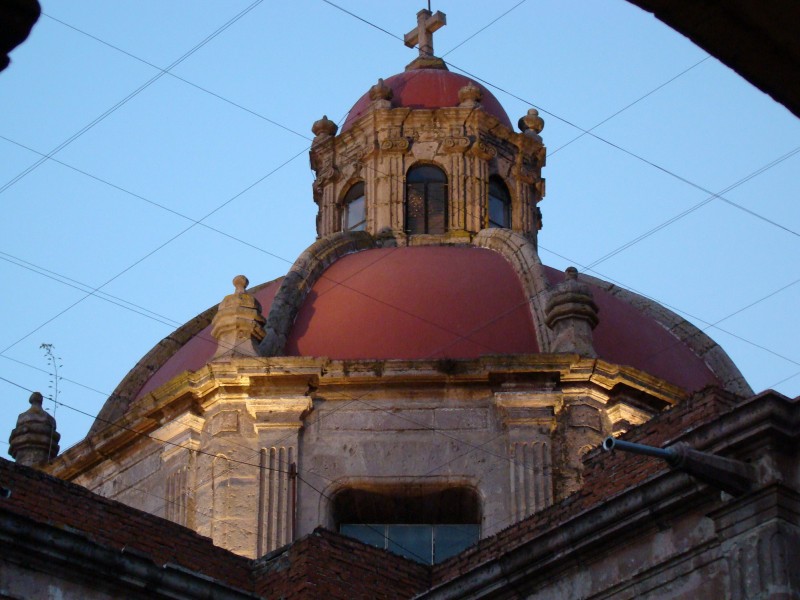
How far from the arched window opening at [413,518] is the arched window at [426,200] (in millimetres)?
6241

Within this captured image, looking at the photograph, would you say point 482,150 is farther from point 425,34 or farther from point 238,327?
point 238,327

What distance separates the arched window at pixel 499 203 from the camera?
27938 mm

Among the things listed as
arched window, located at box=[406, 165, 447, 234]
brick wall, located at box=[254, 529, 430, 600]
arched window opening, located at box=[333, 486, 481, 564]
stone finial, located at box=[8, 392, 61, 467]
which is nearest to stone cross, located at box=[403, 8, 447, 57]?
arched window, located at box=[406, 165, 447, 234]

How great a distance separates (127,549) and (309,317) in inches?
378

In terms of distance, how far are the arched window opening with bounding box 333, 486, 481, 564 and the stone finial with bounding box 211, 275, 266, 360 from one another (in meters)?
2.59

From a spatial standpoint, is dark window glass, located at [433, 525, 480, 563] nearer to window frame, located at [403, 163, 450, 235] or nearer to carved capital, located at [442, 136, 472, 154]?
window frame, located at [403, 163, 450, 235]

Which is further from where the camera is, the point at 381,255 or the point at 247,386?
the point at 381,255

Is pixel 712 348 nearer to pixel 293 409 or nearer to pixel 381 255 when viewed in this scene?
pixel 381 255

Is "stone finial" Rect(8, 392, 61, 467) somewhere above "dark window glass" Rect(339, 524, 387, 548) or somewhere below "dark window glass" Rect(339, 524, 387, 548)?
above

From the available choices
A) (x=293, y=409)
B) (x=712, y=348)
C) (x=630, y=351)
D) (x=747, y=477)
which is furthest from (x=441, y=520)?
(x=747, y=477)

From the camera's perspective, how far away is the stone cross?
30859 mm

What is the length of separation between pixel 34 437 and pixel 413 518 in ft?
20.5

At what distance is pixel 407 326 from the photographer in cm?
2288

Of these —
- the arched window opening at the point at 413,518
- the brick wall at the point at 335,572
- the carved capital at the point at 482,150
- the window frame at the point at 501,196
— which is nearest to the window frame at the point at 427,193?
the carved capital at the point at 482,150
